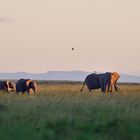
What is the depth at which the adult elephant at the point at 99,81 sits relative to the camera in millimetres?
47287

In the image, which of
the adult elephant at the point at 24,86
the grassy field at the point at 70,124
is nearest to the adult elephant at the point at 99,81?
the adult elephant at the point at 24,86

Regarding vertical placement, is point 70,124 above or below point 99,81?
below

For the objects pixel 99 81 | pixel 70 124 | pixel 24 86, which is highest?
pixel 99 81

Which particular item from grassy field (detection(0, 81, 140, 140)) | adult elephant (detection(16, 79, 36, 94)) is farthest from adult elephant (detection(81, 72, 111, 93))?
grassy field (detection(0, 81, 140, 140))

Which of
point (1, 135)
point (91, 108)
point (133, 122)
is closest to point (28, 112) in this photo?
point (91, 108)

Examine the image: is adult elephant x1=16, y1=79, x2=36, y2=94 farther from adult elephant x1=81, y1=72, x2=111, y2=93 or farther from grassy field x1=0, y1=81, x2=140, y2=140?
grassy field x1=0, y1=81, x2=140, y2=140

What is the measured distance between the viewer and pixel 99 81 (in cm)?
5091

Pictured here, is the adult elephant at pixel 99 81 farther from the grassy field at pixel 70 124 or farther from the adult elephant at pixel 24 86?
the grassy field at pixel 70 124

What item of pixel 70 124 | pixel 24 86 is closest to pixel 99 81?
pixel 24 86

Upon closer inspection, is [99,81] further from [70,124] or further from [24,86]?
[70,124]

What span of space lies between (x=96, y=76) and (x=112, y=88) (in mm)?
4975

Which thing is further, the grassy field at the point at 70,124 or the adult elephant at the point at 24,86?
the adult elephant at the point at 24,86

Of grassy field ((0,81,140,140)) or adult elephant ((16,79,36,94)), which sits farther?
adult elephant ((16,79,36,94))

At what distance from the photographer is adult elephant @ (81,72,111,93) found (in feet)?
155
